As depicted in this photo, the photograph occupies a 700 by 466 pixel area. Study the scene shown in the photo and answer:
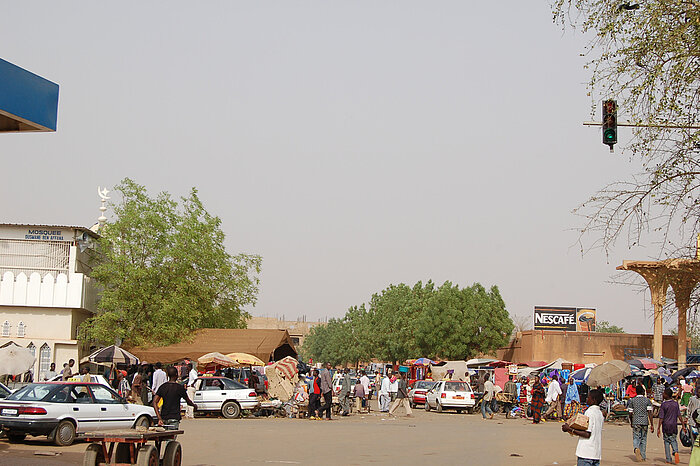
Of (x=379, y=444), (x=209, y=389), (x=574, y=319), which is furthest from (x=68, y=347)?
(x=574, y=319)

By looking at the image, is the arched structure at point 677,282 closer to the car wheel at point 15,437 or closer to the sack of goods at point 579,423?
the sack of goods at point 579,423

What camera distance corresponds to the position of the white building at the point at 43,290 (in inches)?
1576

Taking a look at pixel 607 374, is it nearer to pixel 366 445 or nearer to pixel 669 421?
pixel 669 421

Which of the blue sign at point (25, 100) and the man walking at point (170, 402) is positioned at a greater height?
the blue sign at point (25, 100)

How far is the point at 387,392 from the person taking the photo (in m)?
36.7

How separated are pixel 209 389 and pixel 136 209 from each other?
17.8 meters

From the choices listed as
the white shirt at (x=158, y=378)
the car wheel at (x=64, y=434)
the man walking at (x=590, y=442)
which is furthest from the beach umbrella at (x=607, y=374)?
the man walking at (x=590, y=442)

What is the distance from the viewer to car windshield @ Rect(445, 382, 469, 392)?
122ft

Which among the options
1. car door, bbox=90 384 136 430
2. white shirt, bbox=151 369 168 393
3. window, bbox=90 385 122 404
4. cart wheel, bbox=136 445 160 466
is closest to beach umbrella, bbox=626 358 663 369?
white shirt, bbox=151 369 168 393

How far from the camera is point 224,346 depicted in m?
41.1

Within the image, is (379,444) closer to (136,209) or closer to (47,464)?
(47,464)

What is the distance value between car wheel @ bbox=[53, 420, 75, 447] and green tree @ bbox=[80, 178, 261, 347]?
77.6 feet

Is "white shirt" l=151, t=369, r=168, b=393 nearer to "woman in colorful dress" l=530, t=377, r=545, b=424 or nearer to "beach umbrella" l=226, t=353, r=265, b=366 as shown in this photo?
"beach umbrella" l=226, t=353, r=265, b=366

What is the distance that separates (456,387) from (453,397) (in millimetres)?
641
